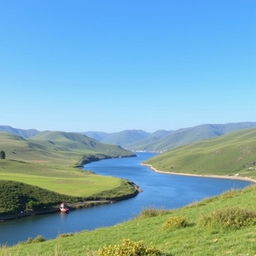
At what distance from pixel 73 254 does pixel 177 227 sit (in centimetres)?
448

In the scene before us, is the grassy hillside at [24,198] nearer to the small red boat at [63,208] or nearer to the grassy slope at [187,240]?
the small red boat at [63,208]

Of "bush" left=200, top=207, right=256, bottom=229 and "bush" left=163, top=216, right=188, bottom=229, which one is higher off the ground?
"bush" left=200, top=207, right=256, bottom=229

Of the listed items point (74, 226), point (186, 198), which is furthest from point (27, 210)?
point (186, 198)

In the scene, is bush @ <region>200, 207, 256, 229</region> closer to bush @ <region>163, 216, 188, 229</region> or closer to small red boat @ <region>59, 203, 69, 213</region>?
bush @ <region>163, 216, 188, 229</region>

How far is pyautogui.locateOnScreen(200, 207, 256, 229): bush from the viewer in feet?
51.1

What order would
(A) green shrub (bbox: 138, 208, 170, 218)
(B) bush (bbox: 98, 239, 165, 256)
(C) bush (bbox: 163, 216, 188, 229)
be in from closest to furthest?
1. (B) bush (bbox: 98, 239, 165, 256)
2. (C) bush (bbox: 163, 216, 188, 229)
3. (A) green shrub (bbox: 138, 208, 170, 218)

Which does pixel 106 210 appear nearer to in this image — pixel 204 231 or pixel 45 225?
pixel 45 225

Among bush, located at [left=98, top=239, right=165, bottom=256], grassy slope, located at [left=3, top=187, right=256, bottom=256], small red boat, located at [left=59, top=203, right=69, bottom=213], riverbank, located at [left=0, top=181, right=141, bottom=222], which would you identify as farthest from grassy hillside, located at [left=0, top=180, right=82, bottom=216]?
bush, located at [left=98, top=239, right=165, bottom=256]

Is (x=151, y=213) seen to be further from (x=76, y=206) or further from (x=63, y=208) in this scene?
(x=76, y=206)

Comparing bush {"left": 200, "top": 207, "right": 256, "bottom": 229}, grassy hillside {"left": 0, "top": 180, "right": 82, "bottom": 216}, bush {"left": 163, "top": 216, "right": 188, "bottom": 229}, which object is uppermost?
bush {"left": 200, "top": 207, "right": 256, "bottom": 229}

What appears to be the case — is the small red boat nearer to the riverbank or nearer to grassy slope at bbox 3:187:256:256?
the riverbank

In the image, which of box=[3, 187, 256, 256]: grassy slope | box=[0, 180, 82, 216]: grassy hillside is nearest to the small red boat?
box=[0, 180, 82, 216]: grassy hillside

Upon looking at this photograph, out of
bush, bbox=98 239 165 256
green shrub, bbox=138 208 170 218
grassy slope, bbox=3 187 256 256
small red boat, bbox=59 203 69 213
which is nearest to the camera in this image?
bush, bbox=98 239 165 256

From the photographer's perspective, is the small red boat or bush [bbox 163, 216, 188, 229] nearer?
bush [bbox 163, 216, 188, 229]
